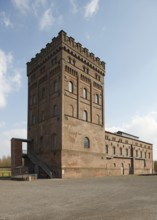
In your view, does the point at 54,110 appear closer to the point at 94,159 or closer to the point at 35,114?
the point at 35,114

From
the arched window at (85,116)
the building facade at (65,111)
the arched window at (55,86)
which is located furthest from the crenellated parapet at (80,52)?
the arched window at (85,116)

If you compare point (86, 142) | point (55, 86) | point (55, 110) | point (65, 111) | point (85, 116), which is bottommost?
point (86, 142)

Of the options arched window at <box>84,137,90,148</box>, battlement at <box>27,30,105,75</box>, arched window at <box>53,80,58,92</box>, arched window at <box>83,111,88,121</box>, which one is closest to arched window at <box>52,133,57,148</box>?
arched window at <box>84,137,90,148</box>

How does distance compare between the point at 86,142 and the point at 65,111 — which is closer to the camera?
the point at 65,111

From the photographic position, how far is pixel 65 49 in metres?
33.9

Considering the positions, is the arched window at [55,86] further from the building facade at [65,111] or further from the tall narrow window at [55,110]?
the tall narrow window at [55,110]

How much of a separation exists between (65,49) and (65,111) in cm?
876

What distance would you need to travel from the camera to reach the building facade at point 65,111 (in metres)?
31.8

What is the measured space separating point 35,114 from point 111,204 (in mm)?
29136

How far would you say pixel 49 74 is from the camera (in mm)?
35500

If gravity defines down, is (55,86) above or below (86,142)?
above

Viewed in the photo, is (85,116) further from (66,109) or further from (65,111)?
(65,111)

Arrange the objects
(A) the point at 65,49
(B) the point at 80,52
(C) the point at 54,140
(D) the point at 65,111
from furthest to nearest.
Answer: (B) the point at 80,52
(A) the point at 65,49
(C) the point at 54,140
(D) the point at 65,111

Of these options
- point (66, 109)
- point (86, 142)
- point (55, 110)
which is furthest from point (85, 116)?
point (55, 110)
